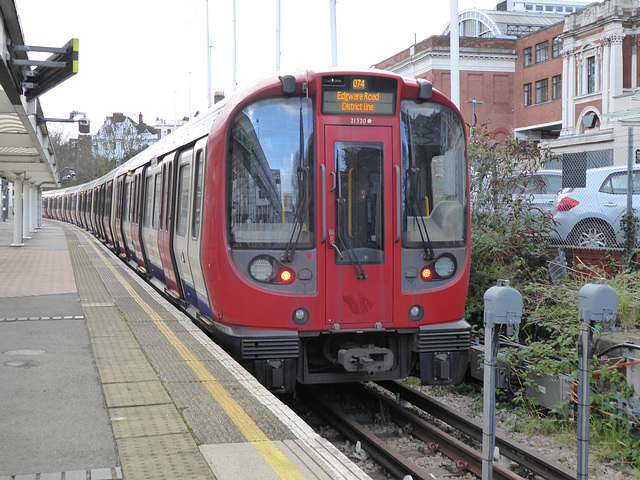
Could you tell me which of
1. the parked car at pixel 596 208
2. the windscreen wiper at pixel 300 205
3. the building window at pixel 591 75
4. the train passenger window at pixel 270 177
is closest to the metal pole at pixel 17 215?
the parked car at pixel 596 208

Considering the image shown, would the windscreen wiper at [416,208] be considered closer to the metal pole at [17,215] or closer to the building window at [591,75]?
the metal pole at [17,215]

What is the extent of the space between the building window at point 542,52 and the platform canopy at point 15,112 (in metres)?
37.8

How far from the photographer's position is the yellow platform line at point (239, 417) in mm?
4139

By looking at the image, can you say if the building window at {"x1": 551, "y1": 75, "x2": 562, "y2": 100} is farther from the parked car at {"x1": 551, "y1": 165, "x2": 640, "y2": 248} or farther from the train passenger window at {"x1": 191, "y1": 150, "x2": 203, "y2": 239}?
the train passenger window at {"x1": 191, "y1": 150, "x2": 203, "y2": 239}

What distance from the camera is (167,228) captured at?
33.4 ft

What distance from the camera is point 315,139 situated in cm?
688

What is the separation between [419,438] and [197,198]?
3.34 m

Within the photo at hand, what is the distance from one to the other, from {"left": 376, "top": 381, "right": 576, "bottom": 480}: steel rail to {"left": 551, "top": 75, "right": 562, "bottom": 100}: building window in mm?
45806

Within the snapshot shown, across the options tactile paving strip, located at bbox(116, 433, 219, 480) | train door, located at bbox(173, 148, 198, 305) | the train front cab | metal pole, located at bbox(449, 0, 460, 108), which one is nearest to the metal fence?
metal pole, located at bbox(449, 0, 460, 108)

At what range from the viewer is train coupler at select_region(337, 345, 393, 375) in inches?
264

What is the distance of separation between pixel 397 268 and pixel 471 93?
45.6m

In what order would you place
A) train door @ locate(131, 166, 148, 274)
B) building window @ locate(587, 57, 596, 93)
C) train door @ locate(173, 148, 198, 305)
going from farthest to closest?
building window @ locate(587, 57, 596, 93) → train door @ locate(131, 166, 148, 274) → train door @ locate(173, 148, 198, 305)

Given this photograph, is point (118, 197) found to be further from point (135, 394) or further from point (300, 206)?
point (135, 394)

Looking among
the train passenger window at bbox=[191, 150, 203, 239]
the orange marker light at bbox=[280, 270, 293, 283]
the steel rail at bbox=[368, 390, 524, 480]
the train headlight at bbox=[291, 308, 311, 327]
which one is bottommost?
the steel rail at bbox=[368, 390, 524, 480]
